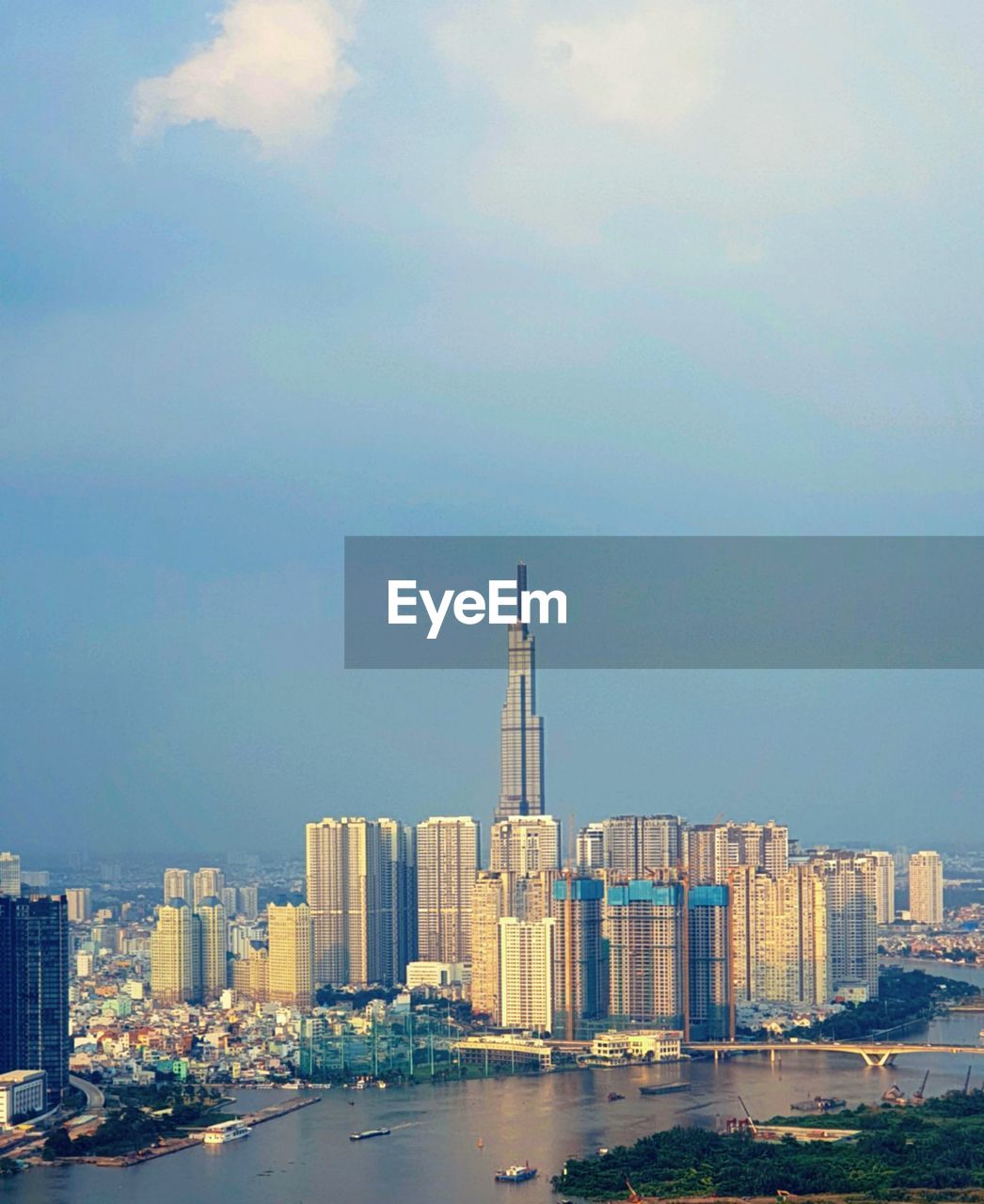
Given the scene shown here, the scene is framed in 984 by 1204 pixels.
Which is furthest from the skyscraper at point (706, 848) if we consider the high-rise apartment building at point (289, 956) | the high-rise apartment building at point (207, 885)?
the high-rise apartment building at point (207, 885)

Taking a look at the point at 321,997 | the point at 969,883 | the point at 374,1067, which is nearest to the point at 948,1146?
the point at 374,1067

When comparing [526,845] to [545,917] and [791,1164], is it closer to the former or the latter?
[545,917]

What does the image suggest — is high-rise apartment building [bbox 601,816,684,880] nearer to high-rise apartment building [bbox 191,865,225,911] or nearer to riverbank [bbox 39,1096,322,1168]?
high-rise apartment building [bbox 191,865,225,911]

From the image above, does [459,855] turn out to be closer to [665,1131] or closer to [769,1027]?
[769,1027]

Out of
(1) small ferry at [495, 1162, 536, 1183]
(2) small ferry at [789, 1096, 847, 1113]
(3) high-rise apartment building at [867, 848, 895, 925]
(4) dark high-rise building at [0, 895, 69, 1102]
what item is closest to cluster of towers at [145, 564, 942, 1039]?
(3) high-rise apartment building at [867, 848, 895, 925]

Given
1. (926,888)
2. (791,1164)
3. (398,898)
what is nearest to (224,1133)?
(791,1164)

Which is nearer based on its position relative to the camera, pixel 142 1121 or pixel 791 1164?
pixel 791 1164
